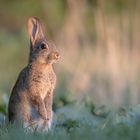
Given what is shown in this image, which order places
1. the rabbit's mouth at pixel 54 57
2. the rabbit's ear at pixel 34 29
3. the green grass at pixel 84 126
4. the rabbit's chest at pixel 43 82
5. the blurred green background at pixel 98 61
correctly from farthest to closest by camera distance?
the blurred green background at pixel 98 61 < the rabbit's ear at pixel 34 29 < the rabbit's chest at pixel 43 82 < the rabbit's mouth at pixel 54 57 < the green grass at pixel 84 126

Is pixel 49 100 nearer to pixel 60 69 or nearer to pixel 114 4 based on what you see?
pixel 60 69

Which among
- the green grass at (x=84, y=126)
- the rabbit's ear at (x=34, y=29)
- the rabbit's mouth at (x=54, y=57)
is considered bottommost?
the green grass at (x=84, y=126)

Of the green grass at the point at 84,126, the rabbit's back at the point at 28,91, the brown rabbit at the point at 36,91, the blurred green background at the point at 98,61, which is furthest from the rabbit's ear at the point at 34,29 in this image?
the blurred green background at the point at 98,61

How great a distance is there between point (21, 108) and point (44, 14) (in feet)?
48.6

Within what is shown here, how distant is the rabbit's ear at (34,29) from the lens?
909 centimetres

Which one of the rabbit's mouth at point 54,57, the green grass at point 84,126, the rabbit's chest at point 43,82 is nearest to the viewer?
the green grass at point 84,126

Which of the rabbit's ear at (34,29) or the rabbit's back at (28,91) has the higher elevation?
the rabbit's ear at (34,29)

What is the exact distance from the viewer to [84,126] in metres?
7.77

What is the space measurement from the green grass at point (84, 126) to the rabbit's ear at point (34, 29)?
0.94 meters

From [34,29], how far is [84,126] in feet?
5.80

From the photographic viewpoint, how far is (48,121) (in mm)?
8664

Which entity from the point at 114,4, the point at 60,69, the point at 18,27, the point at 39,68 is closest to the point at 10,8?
the point at 18,27

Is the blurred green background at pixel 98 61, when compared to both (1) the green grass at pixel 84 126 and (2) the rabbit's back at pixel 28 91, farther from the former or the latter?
(2) the rabbit's back at pixel 28 91

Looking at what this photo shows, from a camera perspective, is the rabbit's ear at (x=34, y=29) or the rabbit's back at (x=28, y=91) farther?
the rabbit's ear at (x=34, y=29)
